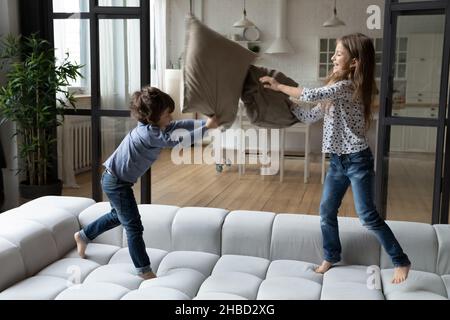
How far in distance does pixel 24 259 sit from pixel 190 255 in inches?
30.3

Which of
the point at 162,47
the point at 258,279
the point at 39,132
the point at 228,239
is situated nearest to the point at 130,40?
the point at 39,132

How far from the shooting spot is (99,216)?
2834 mm

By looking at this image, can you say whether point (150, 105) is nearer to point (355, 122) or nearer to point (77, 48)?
point (355, 122)

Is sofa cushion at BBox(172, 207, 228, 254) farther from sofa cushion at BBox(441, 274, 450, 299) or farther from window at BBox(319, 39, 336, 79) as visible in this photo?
window at BBox(319, 39, 336, 79)

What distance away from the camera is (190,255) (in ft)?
8.48

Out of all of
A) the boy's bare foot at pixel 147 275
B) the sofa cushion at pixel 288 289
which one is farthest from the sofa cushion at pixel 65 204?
the sofa cushion at pixel 288 289

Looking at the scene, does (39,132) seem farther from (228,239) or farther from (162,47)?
(162,47)

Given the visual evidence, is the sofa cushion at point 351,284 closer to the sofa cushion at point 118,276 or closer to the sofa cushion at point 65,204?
the sofa cushion at point 118,276

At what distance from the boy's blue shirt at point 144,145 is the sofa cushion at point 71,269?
0.44 metres

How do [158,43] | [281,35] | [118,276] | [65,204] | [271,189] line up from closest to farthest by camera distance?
1. [118,276]
2. [65,204]
3. [271,189]
4. [281,35]
5. [158,43]

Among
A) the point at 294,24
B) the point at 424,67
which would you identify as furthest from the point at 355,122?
the point at 294,24

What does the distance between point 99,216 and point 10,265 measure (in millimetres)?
664

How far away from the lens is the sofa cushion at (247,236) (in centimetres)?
262

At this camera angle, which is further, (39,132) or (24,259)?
(39,132)
